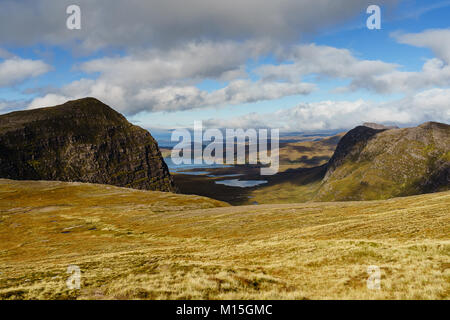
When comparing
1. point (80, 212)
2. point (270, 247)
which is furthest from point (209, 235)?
point (80, 212)

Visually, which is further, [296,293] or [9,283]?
[9,283]

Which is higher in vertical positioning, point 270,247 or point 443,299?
point 443,299

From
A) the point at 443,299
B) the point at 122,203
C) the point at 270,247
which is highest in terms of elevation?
the point at 443,299

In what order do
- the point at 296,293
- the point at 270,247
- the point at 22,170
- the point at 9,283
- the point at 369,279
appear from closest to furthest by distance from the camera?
the point at 296,293
the point at 369,279
the point at 9,283
the point at 270,247
the point at 22,170
